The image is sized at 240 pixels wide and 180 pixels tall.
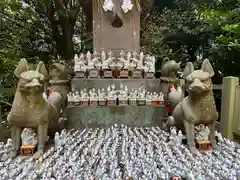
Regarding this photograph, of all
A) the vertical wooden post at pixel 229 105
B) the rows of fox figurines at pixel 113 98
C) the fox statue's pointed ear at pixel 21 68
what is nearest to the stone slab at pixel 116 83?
the rows of fox figurines at pixel 113 98

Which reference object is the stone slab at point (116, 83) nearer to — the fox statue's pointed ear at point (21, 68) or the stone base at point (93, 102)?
the stone base at point (93, 102)

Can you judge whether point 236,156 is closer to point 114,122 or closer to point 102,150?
point 102,150

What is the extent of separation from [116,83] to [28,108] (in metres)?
2.34

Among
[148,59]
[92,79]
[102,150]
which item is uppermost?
[148,59]

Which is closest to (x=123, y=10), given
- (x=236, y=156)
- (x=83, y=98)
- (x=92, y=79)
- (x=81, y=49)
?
(x=92, y=79)

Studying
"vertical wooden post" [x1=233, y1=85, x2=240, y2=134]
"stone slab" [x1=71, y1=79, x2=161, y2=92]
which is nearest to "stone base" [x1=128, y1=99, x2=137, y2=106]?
"stone slab" [x1=71, y1=79, x2=161, y2=92]

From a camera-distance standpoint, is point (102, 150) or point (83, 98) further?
point (83, 98)

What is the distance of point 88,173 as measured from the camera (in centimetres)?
232

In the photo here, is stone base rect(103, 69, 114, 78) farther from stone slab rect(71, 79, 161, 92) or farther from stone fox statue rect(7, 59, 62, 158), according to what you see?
stone fox statue rect(7, 59, 62, 158)

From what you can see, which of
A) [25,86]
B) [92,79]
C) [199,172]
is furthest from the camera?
[92,79]

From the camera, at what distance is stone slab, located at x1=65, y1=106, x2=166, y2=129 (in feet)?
14.4

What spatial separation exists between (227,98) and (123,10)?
3380mm

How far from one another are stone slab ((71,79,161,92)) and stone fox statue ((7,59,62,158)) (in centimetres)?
174

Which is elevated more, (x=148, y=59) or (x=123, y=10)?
(x=123, y=10)
